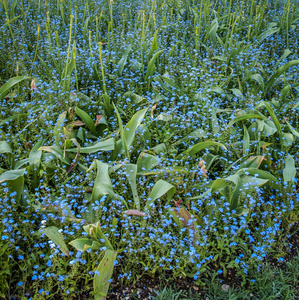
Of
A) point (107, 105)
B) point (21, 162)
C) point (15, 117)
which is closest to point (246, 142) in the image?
point (107, 105)

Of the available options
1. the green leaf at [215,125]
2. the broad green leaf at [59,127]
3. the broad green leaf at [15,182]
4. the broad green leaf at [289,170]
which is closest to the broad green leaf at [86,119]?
the broad green leaf at [59,127]

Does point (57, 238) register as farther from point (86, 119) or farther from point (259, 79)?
point (259, 79)

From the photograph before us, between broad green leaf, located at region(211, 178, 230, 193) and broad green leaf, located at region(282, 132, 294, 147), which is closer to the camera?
broad green leaf, located at region(211, 178, 230, 193)

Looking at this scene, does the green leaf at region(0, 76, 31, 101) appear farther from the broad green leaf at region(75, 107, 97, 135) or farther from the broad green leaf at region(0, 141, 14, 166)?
the broad green leaf at region(0, 141, 14, 166)

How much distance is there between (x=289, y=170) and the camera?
9.94 ft

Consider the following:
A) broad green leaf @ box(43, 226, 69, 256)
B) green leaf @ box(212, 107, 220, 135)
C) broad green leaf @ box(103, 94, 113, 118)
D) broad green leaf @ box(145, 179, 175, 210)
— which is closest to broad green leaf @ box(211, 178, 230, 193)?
broad green leaf @ box(145, 179, 175, 210)

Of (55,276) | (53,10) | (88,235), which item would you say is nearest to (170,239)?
(88,235)

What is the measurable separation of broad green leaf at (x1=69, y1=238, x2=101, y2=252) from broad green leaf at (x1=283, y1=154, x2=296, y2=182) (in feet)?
5.46

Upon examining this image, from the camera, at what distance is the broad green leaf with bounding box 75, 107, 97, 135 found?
3.38 m

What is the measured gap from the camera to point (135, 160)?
3301 millimetres

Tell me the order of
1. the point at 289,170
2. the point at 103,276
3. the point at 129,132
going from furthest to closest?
the point at 129,132, the point at 289,170, the point at 103,276

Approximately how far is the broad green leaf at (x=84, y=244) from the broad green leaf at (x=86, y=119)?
1.42 metres

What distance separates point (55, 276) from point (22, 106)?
6.64 ft

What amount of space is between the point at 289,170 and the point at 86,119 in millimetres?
1902
